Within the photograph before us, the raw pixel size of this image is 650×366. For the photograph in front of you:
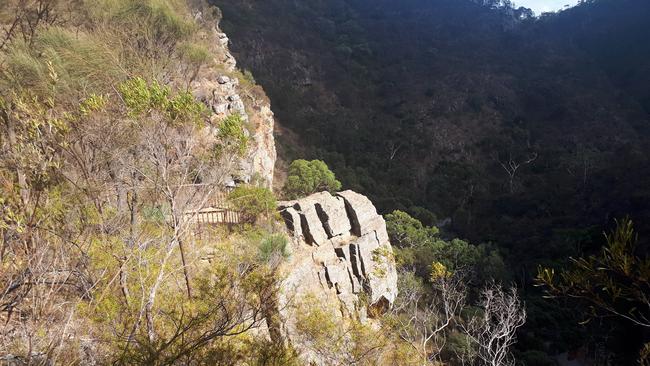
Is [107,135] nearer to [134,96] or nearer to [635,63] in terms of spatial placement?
[134,96]

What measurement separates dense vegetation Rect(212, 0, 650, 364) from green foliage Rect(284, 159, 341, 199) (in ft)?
36.4

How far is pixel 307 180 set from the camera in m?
19.7

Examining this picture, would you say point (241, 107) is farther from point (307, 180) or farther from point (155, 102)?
point (155, 102)

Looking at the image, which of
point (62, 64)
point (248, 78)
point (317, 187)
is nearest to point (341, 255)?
point (317, 187)

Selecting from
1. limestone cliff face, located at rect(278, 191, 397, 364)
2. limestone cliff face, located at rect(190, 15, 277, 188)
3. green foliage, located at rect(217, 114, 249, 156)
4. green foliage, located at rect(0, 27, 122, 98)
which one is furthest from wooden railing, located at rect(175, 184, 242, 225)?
green foliage, located at rect(0, 27, 122, 98)

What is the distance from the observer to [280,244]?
398 inches

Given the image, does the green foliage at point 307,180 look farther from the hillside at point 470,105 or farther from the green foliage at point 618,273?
the green foliage at point 618,273

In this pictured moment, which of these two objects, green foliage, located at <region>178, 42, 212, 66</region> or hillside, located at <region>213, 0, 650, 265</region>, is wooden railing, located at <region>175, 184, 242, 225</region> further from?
hillside, located at <region>213, 0, 650, 265</region>

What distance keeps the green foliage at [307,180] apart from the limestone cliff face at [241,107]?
1.46m

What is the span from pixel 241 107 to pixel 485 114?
127 ft

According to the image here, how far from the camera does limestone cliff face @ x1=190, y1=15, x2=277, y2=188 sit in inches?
621

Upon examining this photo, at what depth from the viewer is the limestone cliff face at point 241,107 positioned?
15.8m

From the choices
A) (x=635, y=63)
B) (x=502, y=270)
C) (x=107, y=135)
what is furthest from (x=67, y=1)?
(x=635, y=63)

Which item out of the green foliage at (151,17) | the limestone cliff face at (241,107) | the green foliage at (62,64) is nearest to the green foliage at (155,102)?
the green foliage at (62,64)
